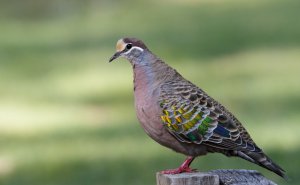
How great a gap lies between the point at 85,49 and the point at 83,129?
647 cm

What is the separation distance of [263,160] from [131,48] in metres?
1.02

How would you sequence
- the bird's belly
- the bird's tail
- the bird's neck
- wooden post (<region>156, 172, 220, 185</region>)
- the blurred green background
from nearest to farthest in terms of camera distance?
wooden post (<region>156, 172, 220, 185</region>) → the bird's tail → the bird's belly → the bird's neck → the blurred green background

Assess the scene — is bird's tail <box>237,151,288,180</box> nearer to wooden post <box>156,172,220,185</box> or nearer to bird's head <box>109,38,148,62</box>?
bird's head <box>109,38,148,62</box>

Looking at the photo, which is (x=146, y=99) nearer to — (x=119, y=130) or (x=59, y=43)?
(x=119, y=130)

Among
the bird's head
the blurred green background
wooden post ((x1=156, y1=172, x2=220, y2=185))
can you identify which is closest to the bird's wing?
the bird's head

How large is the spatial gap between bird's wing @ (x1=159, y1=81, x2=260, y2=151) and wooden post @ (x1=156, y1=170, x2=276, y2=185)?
101 cm

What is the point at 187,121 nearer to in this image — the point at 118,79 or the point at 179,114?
the point at 179,114

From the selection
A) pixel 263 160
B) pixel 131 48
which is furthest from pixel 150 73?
pixel 263 160

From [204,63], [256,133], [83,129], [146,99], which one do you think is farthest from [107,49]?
[146,99]

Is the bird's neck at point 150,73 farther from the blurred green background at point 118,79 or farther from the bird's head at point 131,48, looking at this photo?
the blurred green background at point 118,79

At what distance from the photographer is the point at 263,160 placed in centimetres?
672

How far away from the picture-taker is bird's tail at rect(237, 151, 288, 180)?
21.6 ft

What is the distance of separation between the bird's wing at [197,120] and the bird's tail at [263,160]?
53 mm

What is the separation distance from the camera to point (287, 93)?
1528 cm
